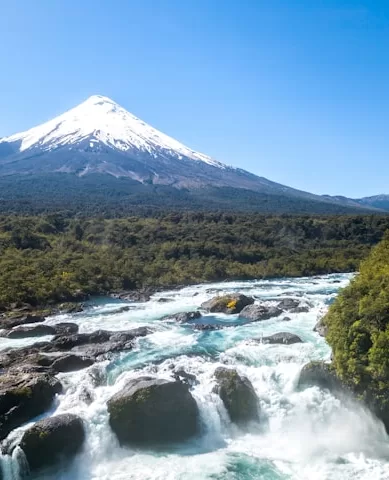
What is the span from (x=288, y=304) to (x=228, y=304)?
410 centimetres

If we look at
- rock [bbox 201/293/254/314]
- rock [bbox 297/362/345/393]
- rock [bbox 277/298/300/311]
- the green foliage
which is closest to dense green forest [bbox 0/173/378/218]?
rock [bbox 201/293/254/314]

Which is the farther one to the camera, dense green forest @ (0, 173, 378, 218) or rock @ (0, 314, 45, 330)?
dense green forest @ (0, 173, 378, 218)

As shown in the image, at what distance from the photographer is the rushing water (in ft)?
43.2

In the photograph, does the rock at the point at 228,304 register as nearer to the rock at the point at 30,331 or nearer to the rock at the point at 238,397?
the rock at the point at 30,331

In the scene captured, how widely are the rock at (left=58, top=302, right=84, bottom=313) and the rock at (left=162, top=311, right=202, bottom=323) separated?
729 cm

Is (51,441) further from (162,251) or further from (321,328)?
(162,251)

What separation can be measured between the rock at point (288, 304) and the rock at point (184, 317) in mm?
5719

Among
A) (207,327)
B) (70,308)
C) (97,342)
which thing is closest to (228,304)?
(207,327)

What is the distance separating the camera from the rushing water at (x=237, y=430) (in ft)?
43.2

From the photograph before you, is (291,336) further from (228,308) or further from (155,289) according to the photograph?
(155,289)

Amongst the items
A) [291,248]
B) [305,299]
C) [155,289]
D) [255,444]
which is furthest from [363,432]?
Result: [291,248]

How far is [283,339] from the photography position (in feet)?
68.0

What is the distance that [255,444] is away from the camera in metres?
14.7

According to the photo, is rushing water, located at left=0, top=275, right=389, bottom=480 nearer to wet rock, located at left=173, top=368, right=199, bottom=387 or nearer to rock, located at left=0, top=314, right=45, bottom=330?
wet rock, located at left=173, top=368, right=199, bottom=387
